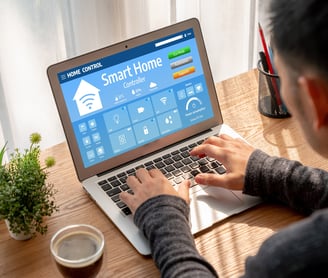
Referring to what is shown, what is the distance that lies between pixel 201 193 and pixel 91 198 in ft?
0.69

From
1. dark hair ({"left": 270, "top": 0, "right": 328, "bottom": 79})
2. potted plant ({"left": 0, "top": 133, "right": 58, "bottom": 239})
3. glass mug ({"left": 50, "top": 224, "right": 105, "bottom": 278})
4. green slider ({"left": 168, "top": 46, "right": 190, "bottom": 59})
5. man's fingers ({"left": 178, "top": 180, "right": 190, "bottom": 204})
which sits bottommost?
man's fingers ({"left": 178, "top": 180, "right": 190, "bottom": 204})

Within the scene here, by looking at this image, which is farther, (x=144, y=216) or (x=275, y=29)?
(x=144, y=216)

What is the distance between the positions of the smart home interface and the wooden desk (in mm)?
88

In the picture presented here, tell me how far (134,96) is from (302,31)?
22.4 inches

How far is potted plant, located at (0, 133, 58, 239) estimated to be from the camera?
1064mm

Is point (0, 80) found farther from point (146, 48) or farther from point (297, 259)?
point (297, 259)

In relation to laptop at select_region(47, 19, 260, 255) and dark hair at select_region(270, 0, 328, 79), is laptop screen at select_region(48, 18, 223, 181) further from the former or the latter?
dark hair at select_region(270, 0, 328, 79)

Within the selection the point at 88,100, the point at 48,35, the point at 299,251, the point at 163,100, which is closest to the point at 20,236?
the point at 88,100

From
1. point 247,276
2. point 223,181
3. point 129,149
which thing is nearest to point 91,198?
point 129,149

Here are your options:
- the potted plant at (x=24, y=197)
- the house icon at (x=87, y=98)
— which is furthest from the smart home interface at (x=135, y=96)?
the potted plant at (x=24, y=197)

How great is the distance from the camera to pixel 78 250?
1019mm

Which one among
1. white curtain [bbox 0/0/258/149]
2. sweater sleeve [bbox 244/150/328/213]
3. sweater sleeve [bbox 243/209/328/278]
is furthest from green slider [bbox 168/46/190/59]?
sweater sleeve [bbox 243/209/328/278]

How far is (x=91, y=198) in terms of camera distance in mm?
1220

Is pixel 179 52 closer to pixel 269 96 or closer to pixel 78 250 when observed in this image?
pixel 269 96
